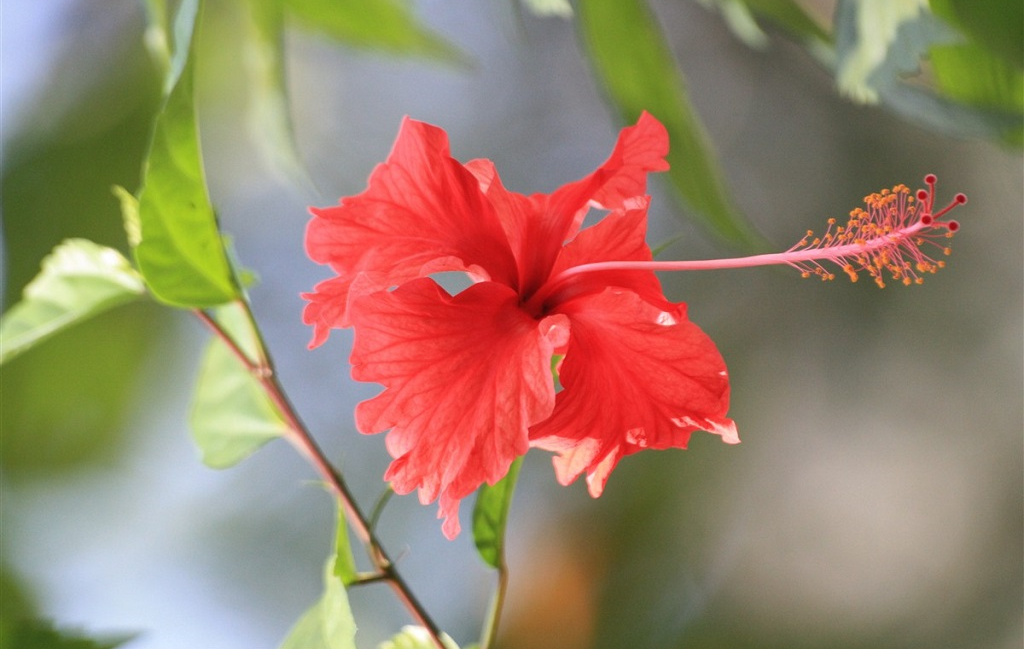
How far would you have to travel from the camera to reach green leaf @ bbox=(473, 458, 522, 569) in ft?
1.20

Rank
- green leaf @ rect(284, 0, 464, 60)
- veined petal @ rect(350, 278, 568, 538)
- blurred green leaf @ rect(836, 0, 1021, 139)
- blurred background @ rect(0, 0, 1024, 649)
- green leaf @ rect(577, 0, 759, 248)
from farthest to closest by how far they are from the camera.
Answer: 1. blurred background @ rect(0, 0, 1024, 649)
2. green leaf @ rect(284, 0, 464, 60)
3. green leaf @ rect(577, 0, 759, 248)
4. blurred green leaf @ rect(836, 0, 1021, 139)
5. veined petal @ rect(350, 278, 568, 538)

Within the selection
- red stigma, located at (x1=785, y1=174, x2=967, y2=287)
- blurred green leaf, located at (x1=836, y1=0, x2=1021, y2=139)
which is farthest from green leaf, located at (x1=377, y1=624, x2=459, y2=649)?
blurred green leaf, located at (x1=836, y1=0, x2=1021, y2=139)

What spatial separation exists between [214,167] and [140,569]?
55cm

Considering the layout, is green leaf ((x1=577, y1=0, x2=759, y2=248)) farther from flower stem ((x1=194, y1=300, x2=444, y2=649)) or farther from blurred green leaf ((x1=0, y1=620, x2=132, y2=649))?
blurred green leaf ((x1=0, y1=620, x2=132, y2=649))

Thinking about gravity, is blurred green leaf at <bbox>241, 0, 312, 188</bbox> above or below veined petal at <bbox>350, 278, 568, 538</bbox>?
above

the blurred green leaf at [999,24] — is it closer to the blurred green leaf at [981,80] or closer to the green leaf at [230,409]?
the blurred green leaf at [981,80]

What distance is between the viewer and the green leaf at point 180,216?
1.00ft

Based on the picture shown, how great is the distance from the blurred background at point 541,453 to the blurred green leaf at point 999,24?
0.53m

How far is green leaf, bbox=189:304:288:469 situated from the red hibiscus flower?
160mm

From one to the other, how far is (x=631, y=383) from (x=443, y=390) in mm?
69

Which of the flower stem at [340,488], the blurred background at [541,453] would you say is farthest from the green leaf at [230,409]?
the blurred background at [541,453]

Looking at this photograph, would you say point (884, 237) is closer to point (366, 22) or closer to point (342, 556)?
point (342, 556)

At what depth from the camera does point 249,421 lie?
43cm

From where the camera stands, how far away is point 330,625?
29 centimetres
